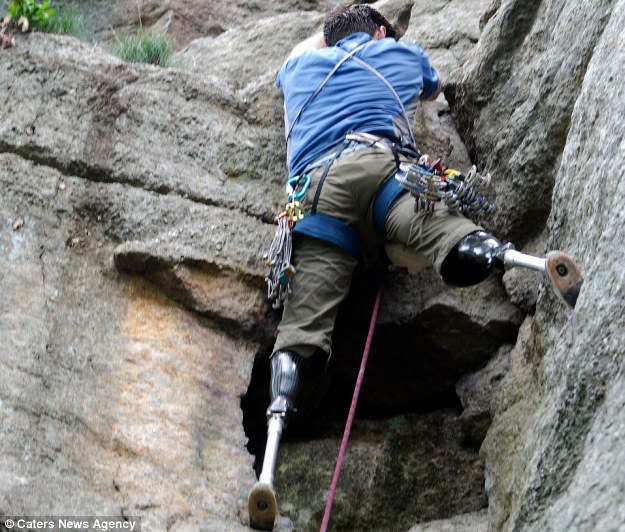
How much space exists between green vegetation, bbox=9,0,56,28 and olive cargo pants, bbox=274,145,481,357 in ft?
7.73

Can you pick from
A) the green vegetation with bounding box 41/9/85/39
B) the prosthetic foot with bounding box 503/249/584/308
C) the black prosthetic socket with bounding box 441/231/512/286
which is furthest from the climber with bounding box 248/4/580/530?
the green vegetation with bounding box 41/9/85/39

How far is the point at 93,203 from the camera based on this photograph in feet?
19.1

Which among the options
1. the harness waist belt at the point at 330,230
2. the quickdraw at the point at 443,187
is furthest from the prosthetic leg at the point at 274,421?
the quickdraw at the point at 443,187

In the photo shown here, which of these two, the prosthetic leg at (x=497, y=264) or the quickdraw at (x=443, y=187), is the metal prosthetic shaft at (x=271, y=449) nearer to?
the prosthetic leg at (x=497, y=264)

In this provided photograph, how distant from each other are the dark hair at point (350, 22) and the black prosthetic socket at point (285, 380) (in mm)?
2311

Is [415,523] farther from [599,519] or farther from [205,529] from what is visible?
[599,519]

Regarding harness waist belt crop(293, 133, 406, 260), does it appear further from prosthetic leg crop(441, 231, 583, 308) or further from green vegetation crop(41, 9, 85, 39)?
green vegetation crop(41, 9, 85, 39)

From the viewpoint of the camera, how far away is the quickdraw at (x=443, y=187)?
16.2 feet

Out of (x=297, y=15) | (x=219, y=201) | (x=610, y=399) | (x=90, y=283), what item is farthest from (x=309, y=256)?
(x=297, y=15)

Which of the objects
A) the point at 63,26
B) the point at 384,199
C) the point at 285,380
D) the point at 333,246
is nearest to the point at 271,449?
the point at 285,380

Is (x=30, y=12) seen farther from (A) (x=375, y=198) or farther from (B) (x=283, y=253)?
(A) (x=375, y=198)

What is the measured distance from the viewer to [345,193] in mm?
5395

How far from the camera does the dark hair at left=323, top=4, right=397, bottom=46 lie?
6.39 meters

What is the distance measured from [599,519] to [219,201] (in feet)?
11.1
